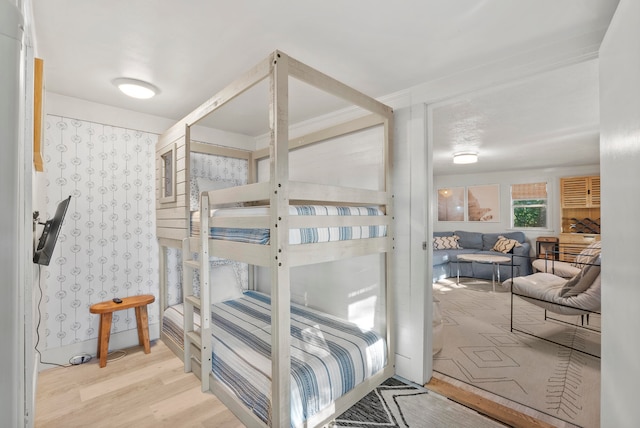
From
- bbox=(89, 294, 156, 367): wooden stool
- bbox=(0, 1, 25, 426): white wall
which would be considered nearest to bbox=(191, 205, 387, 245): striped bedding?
bbox=(0, 1, 25, 426): white wall

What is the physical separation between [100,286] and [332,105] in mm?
2847

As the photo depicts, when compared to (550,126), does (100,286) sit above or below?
below

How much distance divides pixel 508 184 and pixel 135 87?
732 cm

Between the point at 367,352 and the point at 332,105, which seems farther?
the point at 332,105

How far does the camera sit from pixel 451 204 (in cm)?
777

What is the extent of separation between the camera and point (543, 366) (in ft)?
8.52

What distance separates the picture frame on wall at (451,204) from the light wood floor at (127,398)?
23.0 feet

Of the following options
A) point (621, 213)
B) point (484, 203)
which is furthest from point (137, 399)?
point (484, 203)

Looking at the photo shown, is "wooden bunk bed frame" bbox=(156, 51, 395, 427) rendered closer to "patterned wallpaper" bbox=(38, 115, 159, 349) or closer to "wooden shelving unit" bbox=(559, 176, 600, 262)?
"patterned wallpaper" bbox=(38, 115, 159, 349)

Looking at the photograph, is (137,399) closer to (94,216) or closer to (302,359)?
(302,359)

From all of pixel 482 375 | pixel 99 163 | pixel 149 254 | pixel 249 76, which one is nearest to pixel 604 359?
pixel 482 375

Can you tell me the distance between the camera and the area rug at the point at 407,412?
1.89 m

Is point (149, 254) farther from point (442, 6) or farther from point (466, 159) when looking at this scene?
point (466, 159)

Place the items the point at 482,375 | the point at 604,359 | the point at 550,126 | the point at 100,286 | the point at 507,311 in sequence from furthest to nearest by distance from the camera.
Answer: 1. the point at 507,311
2. the point at 550,126
3. the point at 100,286
4. the point at 482,375
5. the point at 604,359
